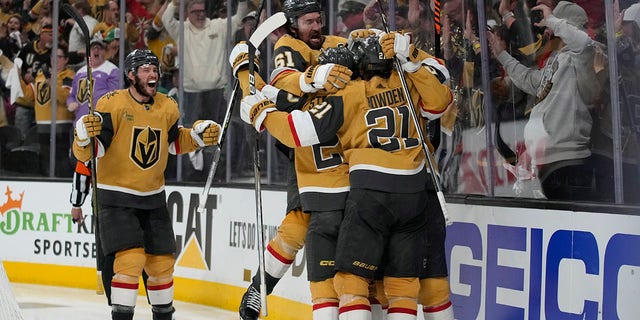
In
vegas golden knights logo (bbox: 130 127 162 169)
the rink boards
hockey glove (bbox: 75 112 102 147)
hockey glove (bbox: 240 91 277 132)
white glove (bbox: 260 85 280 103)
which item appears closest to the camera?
the rink boards

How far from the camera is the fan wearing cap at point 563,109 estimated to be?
15.5 ft

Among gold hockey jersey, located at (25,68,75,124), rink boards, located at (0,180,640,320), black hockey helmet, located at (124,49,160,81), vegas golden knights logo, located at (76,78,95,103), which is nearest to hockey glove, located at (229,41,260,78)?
black hockey helmet, located at (124,49,160,81)

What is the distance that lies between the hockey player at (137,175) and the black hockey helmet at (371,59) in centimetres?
140

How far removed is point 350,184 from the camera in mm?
4707

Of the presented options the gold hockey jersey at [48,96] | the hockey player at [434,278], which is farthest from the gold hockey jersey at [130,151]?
the gold hockey jersey at [48,96]

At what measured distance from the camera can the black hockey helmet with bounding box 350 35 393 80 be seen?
Result: 4.65 m

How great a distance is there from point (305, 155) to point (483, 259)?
0.87m

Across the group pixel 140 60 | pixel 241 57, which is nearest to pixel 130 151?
Result: pixel 140 60

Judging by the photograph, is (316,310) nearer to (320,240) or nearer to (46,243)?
(320,240)

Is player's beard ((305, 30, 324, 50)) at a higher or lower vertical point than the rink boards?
higher

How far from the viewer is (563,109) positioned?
4.86m

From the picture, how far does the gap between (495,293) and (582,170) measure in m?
0.66

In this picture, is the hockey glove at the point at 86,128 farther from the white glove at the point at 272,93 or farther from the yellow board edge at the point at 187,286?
the yellow board edge at the point at 187,286

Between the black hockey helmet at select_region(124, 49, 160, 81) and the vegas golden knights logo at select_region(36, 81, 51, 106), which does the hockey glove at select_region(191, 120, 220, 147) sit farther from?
the vegas golden knights logo at select_region(36, 81, 51, 106)
